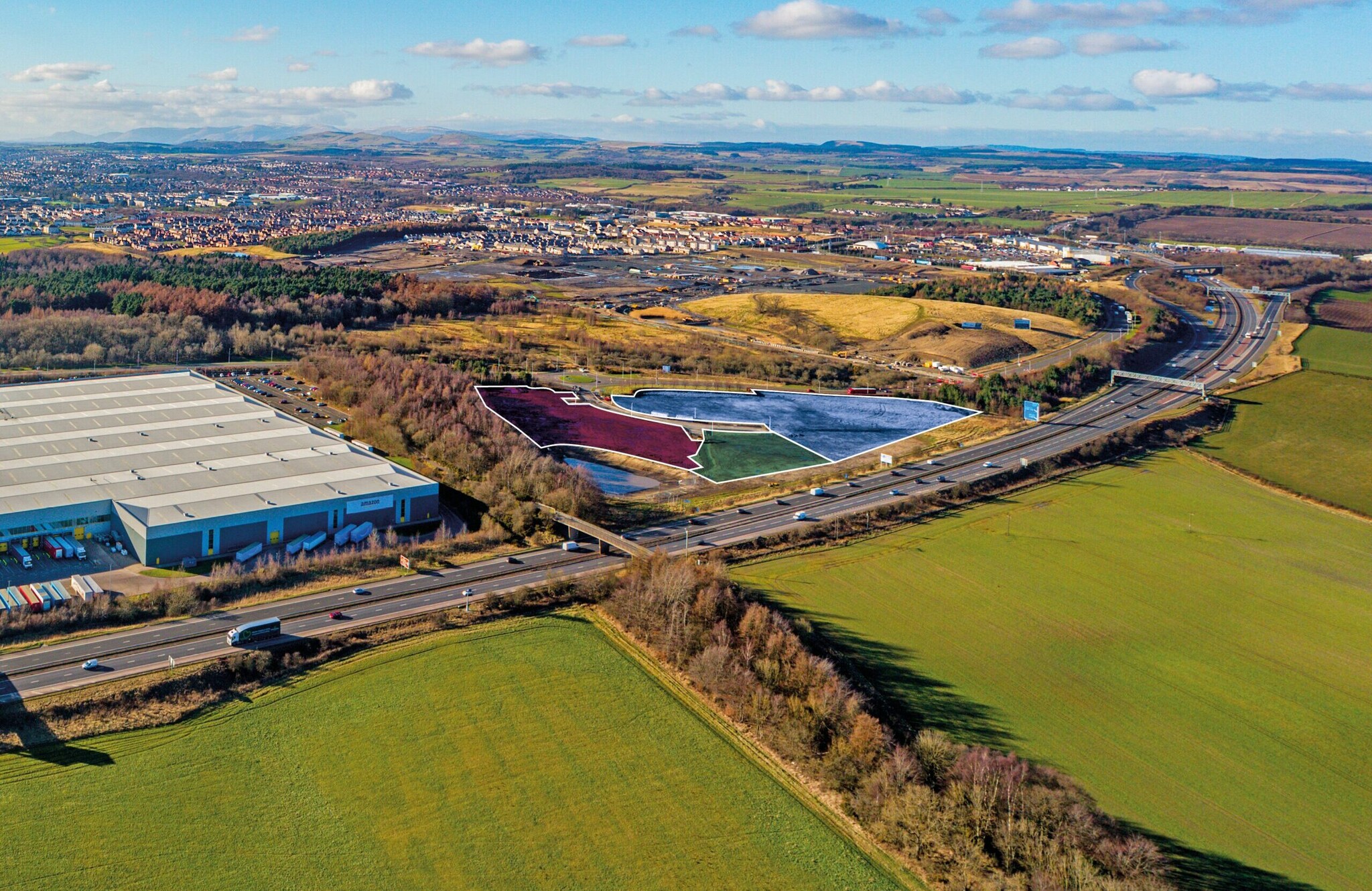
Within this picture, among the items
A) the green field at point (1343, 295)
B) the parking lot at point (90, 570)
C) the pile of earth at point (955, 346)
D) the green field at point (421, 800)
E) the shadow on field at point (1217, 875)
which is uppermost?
the green field at point (1343, 295)

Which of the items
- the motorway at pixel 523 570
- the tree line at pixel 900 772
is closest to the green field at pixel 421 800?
the tree line at pixel 900 772

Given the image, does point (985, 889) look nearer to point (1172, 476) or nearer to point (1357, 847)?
point (1357, 847)

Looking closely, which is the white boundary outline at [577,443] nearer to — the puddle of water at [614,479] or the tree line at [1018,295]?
the puddle of water at [614,479]

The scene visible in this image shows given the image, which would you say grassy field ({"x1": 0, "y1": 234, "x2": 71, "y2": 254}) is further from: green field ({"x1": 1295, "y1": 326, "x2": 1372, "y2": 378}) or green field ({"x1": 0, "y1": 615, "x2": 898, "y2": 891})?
green field ({"x1": 1295, "y1": 326, "x2": 1372, "y2": 378})

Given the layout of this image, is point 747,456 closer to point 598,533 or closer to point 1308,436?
point 598,533

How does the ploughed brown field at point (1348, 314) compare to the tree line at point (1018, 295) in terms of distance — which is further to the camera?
the tree line at point (1018, 295)

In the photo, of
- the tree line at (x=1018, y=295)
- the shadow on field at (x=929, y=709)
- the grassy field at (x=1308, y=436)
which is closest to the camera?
the shadow on field at (x=929, y=709)
